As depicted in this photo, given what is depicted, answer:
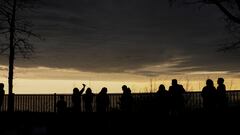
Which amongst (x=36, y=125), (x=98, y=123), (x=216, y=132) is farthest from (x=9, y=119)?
(x=216, y=132)

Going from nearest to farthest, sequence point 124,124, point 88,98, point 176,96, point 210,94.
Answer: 1. point 210,94
2. point 176,96
3. point 124,124
4. point 88,98

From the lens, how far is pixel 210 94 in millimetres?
20234


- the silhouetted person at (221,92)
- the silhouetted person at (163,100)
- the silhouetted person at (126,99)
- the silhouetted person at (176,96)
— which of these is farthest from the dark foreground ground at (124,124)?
the silhouetted person at (126,99)

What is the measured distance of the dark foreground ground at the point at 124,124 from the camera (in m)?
20.5

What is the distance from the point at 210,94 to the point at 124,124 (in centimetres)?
436

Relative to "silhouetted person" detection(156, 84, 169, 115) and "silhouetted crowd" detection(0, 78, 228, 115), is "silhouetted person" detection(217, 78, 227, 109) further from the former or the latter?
"silhouetted person" detection(156, 84, 169, 115)

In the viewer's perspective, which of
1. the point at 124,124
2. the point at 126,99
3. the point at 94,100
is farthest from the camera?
the point at 94,100

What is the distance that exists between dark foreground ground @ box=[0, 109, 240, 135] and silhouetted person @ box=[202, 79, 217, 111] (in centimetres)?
34

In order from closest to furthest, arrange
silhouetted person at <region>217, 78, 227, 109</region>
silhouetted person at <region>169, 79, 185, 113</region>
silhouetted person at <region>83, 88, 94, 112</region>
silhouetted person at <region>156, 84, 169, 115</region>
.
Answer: silhouetted person at <region>217, 78, 227, 109</region>
silhouetted person at <region>169, 79, 185, 113</region>
silhouetted person at <region>156, 84, 169, 115</region>
silhouetted person at <region>83, 88, 94, 112</region>

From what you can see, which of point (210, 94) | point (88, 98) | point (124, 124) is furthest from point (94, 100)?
point (210, 94)

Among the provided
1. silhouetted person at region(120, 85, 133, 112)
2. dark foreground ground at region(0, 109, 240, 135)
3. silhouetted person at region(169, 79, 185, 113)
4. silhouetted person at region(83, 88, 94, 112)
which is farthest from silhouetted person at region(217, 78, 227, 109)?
silhouetted person at region(83, 88, 94, 112)

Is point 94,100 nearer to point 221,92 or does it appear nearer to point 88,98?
point 88,98

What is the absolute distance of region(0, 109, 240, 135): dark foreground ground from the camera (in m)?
20.5

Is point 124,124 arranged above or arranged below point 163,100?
below
